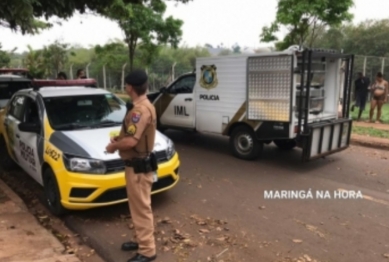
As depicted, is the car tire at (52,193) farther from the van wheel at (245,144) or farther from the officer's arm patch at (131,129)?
the van wheel at (245,144)

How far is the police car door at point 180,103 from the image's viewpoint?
8.58 m

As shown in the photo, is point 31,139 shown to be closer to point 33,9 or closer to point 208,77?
point 33,9

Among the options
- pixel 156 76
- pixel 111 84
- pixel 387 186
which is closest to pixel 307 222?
pixel 387 186

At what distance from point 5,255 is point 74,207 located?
3.04 ft

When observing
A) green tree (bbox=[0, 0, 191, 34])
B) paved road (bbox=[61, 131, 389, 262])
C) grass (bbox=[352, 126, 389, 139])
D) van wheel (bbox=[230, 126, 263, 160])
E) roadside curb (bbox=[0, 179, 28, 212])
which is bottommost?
paved road (bbox=[61, 131, 389, 262])

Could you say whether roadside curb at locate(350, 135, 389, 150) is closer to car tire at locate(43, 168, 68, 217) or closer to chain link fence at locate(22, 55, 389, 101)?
chain link fence at locate(22, 55, 389, 101)

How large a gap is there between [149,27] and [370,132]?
9473 millimetres

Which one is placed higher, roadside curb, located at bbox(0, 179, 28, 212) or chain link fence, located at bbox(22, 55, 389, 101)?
chain link fence, located at bbox(22, 55, 389, 101)

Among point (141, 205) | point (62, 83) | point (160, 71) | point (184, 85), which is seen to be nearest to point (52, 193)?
point (141, 205)

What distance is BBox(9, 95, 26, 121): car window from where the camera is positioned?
19.2ft

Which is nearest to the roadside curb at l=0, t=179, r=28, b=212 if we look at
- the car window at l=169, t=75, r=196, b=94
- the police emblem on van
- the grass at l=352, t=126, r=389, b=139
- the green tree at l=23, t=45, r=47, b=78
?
the police emblem on van

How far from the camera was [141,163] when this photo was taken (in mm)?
3336

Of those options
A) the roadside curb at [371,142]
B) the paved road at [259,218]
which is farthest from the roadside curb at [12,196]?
the roadside curb at [371,142]

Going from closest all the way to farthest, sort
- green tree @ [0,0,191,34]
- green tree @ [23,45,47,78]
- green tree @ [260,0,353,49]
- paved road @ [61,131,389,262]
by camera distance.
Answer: paved road @ [61,131,389,262], green tree @ [0,0,191,34], green tree @ [260,0,353,49], green tree @ [23,45,47,78]
